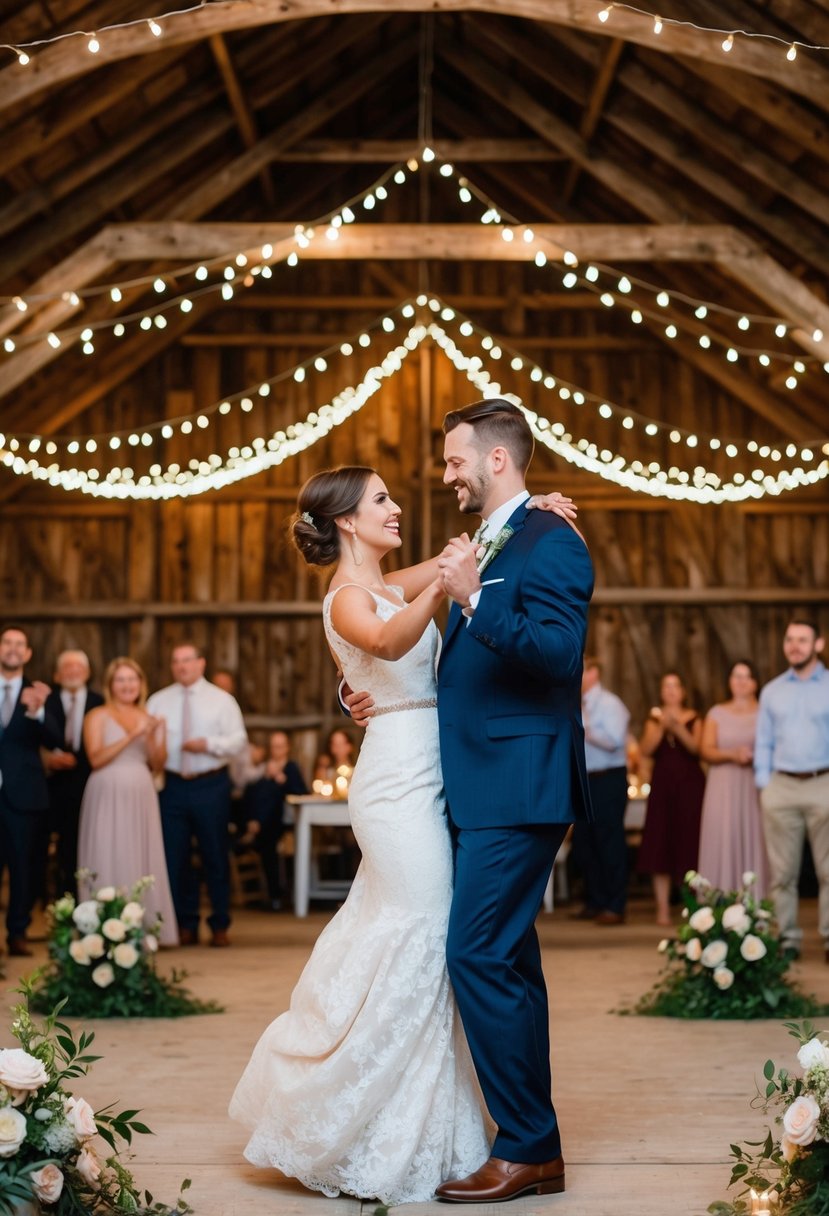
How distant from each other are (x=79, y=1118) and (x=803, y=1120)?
127 centimetres

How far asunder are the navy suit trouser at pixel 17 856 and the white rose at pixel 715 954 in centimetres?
308

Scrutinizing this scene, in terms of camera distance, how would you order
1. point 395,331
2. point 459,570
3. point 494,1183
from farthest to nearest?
point 395,331
point 494,1183
point 459,570

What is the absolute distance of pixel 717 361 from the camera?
11.3 m

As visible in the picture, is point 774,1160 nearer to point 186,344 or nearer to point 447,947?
point 447,947

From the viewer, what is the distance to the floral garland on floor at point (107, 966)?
5.43 meters

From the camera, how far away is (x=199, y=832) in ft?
24.2

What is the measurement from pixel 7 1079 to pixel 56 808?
534cm

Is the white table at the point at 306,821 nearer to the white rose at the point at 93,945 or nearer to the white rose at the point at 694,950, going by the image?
the white rose at the point at 93,945

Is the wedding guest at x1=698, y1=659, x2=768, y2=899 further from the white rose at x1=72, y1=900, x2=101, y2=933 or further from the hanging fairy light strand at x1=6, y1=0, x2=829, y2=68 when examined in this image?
the white rose at x1=72, y1=900, x2=101, y2=933

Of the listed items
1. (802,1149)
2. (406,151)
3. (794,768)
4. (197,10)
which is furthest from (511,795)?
(406,151)

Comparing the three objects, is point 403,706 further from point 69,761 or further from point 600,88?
point 600,88

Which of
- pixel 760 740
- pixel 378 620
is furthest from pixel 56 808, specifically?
pixel 378 620

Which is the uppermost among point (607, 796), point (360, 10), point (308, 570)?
point (360, 10)

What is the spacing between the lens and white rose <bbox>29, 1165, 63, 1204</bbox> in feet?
8.62
